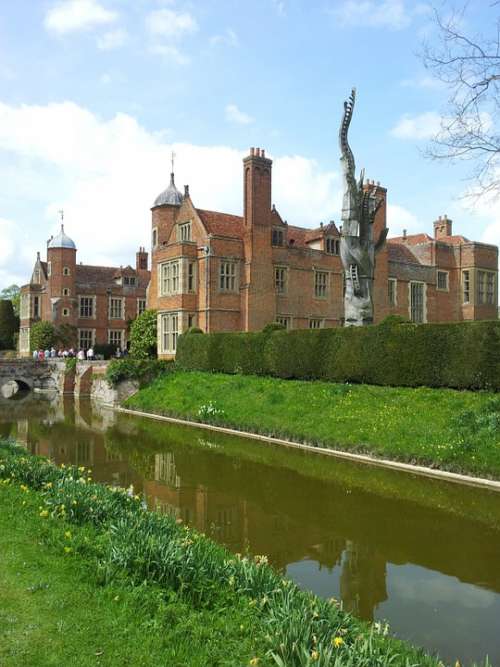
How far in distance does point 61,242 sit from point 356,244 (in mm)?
32697

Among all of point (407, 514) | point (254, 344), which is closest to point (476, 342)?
point (407, 514)

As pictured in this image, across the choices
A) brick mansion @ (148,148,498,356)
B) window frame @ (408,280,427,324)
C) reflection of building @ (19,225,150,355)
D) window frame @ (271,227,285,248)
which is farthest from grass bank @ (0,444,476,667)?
reflection of building @ (19,225,150,355)

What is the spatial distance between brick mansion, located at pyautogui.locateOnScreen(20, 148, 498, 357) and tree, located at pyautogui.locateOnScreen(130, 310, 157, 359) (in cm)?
91

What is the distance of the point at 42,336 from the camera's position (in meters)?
45.7

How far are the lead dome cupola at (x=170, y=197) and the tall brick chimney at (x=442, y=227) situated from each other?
18.9 meters

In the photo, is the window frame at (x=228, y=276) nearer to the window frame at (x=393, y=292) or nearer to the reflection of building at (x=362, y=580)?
the window frame at (x=393, y=292)

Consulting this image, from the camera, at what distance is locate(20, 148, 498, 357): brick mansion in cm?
2903

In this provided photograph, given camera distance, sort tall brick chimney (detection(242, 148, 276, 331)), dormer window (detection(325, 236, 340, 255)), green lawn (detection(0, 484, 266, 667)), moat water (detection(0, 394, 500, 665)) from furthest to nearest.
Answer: dormer window (detection(325, 236, 340, 255)) < tall brick chimney (detection(242, 148, 276, 331)) < moat water (detection(0, 394, 500, 665)) < green lawn (detection(0, 484, 266, 667))

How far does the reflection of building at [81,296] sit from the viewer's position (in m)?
47.8

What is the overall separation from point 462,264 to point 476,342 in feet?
80.7

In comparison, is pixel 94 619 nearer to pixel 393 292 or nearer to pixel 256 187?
pixel 256 187

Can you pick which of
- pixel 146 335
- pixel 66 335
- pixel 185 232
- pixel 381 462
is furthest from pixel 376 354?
pixel 66 335

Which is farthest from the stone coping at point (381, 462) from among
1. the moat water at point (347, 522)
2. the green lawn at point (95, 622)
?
the green lawn at point (95, 622)

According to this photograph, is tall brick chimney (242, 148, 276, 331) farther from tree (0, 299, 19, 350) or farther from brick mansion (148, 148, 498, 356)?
tree (0, 299, 19, 350)
